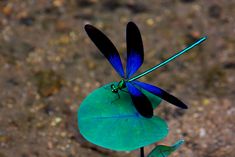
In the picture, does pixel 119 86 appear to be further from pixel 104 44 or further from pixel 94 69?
pixel 94 69

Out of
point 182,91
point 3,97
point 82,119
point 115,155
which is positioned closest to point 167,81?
point 182,91

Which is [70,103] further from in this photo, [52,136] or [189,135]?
[189,135]

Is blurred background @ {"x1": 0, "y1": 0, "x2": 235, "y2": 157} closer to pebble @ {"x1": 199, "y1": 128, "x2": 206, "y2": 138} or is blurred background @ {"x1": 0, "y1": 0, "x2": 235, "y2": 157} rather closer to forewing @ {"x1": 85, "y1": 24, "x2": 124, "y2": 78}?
pebble @ {"x1": 199, "y1": 128, "x2": 206, "y2": 138}

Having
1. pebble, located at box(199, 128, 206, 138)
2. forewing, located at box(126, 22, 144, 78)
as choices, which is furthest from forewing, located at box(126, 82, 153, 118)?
pebble, located at box(199, 128, 206, 138)

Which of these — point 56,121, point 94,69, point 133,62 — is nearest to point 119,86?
point 133,62

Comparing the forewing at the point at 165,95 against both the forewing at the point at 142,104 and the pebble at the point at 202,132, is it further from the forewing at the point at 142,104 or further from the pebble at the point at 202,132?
the pebble at the point at 202,132

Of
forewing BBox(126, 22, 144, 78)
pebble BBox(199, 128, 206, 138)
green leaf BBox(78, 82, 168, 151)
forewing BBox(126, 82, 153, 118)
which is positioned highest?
forewing BBox(126, 22, 144, 78)

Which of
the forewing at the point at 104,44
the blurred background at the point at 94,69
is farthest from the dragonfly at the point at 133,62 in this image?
the blurred background at the point at 94,69
